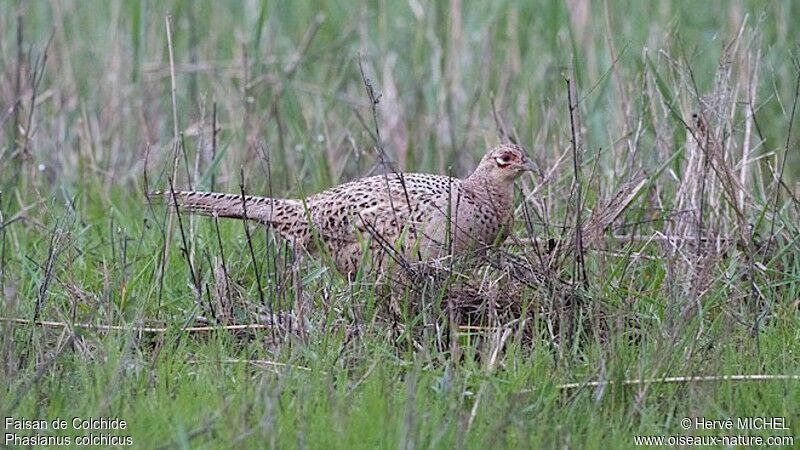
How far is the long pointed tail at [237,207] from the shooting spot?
5699 millimetres

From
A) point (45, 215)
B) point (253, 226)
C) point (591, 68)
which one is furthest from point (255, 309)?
point (591, 68)

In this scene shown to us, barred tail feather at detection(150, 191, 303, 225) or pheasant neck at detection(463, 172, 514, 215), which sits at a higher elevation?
pheasant neck at detection(463, 172, 514, 215)

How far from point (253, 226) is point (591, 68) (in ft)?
8.36

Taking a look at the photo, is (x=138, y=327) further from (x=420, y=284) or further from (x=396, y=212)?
(x=396, y=212)

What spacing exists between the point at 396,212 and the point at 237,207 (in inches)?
29.7

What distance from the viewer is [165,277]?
530 cm

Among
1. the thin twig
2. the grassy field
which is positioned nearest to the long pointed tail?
the grassy field

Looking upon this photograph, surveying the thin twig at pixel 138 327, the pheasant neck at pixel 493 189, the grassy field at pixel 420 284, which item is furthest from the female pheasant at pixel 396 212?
the thin twig at pixel 138 327

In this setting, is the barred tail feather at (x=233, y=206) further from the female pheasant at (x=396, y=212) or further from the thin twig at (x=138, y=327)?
the thin twig at (x=138, y=327)

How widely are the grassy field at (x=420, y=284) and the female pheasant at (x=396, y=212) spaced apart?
0.48ft

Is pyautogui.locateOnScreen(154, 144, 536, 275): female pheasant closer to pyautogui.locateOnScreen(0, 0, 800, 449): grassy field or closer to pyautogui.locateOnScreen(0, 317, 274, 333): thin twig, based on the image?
pyautogui.locateOnScreen(0, 0, 800, 449): grassy field

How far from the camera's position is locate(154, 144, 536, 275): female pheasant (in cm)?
523

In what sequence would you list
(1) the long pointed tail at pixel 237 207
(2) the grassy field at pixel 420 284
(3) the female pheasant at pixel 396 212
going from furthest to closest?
1. (1) the long pointed tail at pixel 237 207
2. (3) the female pheasant at pixel 396 212
3. (2) the grassy field at pixel 420 284

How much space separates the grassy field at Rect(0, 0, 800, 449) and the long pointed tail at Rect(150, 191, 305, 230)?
11 centimetres
